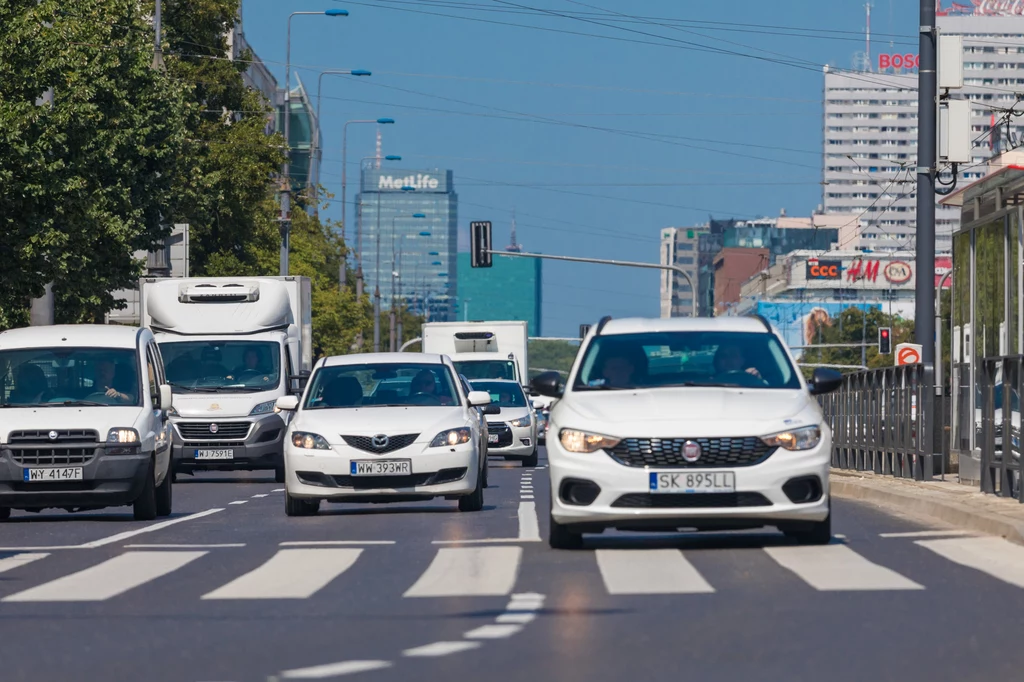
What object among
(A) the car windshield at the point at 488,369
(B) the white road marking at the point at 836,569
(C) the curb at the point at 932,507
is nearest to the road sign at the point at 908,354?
(C) the curb at the point at 932,507

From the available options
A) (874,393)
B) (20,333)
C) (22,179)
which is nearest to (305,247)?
(22,179)

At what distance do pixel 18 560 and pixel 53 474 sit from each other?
518 centimetres

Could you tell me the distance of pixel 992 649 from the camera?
28.1 feet

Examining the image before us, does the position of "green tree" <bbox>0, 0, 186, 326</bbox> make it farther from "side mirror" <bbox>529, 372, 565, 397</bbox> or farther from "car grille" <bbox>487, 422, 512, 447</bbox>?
"side mirror" <bbox>529, 372, 565, 397</bbox>

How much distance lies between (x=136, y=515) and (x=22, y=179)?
14.7m

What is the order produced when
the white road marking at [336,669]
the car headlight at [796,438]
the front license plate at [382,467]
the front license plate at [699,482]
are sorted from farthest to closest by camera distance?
the front license plate at [382,467] < the car headlight at [796,438] < the front license plate at [699,482] < the white road marking at [336,669]

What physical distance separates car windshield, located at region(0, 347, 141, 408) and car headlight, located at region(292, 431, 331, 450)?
6.71ft

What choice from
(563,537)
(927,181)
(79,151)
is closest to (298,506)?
(563,537)

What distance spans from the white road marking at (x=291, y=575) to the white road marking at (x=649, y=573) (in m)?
1.67

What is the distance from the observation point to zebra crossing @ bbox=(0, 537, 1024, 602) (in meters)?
11.4

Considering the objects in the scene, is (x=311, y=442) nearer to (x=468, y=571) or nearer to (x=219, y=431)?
(x=468, y=571)

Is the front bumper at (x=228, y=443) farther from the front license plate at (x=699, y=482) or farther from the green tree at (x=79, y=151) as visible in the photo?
the front license plate at (x=699, y=482)

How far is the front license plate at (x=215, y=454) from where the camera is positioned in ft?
99.3

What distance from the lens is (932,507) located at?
18.6 m
